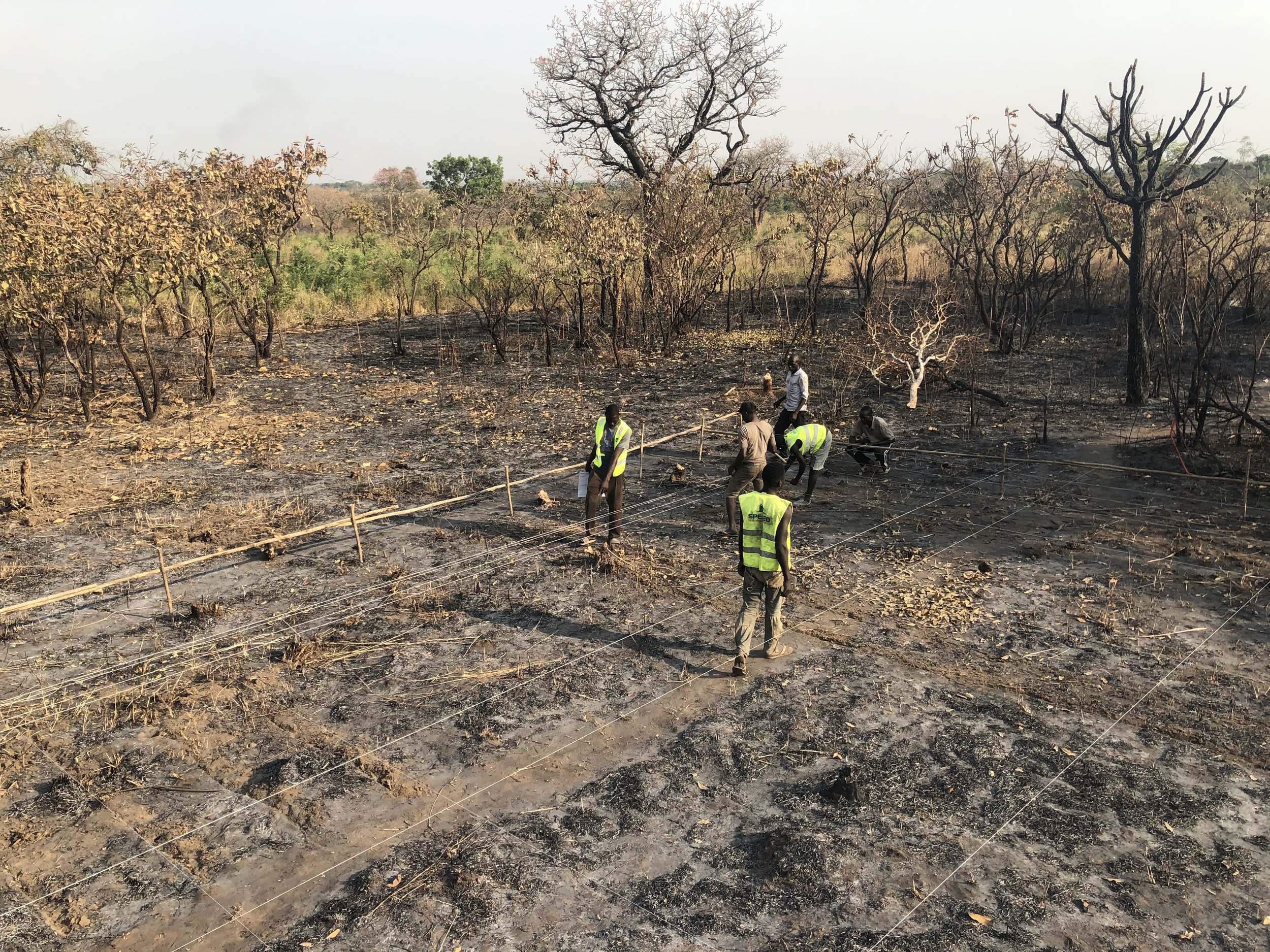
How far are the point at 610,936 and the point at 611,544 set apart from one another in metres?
Result: 5.14

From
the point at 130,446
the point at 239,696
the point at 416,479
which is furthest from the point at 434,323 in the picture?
the point at 239,696

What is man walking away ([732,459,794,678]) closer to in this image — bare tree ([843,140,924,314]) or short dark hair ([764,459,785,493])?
short dark hair ([764,459,785,493])

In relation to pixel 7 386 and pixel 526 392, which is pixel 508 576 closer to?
pixel 526 392

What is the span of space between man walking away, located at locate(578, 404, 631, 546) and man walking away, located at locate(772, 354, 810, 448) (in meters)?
2.87

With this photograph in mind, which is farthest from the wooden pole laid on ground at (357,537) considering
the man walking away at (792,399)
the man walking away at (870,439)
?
the man walking away at (870,439)

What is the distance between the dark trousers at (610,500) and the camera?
920 centimetres

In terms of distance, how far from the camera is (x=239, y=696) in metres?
6.59

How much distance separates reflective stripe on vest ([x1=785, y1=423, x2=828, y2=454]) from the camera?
396 inches

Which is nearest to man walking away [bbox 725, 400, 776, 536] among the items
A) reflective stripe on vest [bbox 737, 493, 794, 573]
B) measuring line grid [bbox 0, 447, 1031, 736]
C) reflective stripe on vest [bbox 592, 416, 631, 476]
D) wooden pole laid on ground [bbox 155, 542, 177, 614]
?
reflective stripe on vest [bbox 592, 416, 631, 476]

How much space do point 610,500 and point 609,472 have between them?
39 cm

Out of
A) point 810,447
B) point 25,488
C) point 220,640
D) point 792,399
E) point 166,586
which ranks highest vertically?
Answer: point 792,399

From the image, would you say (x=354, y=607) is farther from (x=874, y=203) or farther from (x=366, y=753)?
(x=874, y=203)

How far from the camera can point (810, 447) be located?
10164 millimetres

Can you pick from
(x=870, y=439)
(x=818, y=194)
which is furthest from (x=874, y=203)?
(x=870, y=439)
